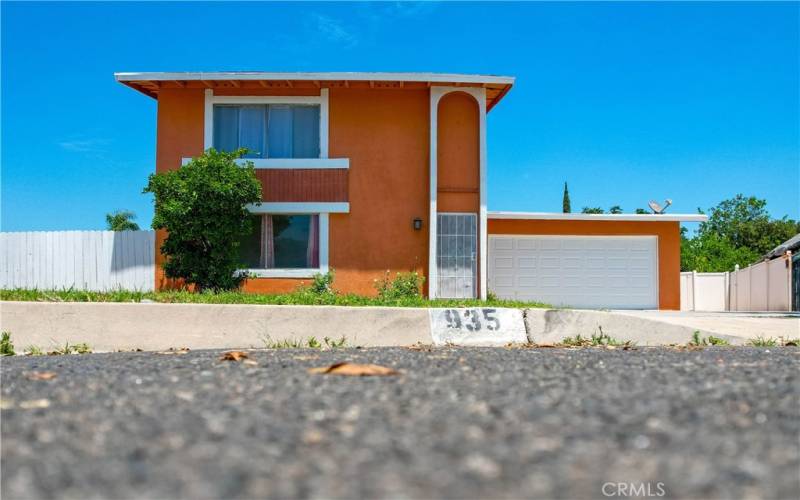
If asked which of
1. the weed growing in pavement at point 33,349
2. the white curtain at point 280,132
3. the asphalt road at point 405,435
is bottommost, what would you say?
the weed growing in pavement at point 33,349

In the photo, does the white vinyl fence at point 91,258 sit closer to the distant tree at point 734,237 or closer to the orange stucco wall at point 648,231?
the orange stucco wall at point 648,231

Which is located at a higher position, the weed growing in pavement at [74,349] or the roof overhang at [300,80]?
the roof overhang at [300,80]

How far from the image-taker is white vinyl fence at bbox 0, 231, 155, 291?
1619 cm

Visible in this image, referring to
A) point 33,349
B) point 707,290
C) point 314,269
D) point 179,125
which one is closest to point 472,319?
point 33,349

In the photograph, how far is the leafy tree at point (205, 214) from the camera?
14.8m

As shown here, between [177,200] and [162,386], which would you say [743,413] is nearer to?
[162,386]

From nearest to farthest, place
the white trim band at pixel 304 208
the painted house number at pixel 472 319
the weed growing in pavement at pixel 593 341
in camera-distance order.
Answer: the weed growing in pavement at pixel 593 341 → the painted house number at pixel 472 319 → the white trim band at pixel 304 208

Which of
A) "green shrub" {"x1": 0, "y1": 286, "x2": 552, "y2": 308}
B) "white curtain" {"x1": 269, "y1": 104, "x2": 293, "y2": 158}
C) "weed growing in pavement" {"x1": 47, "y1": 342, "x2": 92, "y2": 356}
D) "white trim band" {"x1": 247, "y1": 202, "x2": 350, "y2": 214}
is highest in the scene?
"white curtain" {"x1": 269, "y1": 104, "x2": 293, "y2": 158}

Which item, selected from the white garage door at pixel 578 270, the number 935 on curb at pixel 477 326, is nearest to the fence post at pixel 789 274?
the white garage door at pixel 578 270

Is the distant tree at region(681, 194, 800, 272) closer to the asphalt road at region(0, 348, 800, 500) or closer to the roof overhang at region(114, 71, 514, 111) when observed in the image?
the roof overhang at region(114, 71, 514, 111)

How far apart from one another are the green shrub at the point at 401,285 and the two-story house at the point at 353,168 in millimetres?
180

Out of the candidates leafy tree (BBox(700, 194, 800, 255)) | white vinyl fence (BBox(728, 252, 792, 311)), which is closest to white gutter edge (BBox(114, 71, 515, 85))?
white vinyl fence (BBox(728, 252, 792, 311))

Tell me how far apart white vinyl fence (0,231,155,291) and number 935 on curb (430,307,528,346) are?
28.8 feet

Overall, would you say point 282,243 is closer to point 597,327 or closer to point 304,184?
point 304,184
